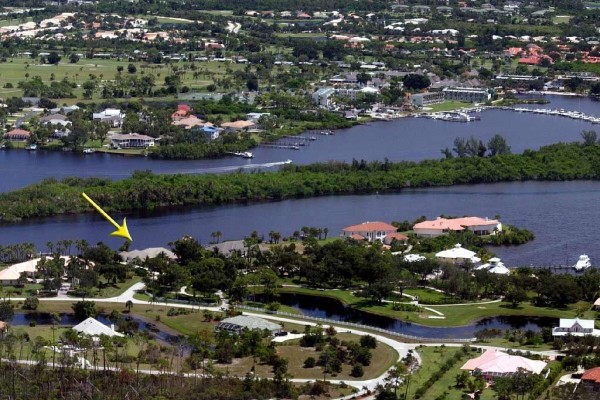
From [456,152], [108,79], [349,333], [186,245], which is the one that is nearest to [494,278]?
[349,333]

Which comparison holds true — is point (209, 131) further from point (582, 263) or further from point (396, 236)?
point (582, 263)

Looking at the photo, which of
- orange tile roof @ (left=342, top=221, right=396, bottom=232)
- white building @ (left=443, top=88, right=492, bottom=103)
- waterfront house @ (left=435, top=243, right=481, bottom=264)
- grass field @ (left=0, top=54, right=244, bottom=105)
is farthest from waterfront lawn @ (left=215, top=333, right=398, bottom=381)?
white building @ (left=443, top=88, right=492, bottom=103)

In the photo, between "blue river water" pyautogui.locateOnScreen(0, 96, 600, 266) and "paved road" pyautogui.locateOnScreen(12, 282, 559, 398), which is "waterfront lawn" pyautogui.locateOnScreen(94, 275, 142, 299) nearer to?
"paved road" pyautogui.locateOnScreen(12, 282, 559, 398)

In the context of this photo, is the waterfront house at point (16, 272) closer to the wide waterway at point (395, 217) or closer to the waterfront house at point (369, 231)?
the wide waterway at point (395, 217)

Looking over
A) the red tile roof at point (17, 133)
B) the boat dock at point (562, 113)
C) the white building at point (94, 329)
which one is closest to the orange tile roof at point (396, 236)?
the white building at point (94, 329)

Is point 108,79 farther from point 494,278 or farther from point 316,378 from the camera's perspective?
point 316,378
